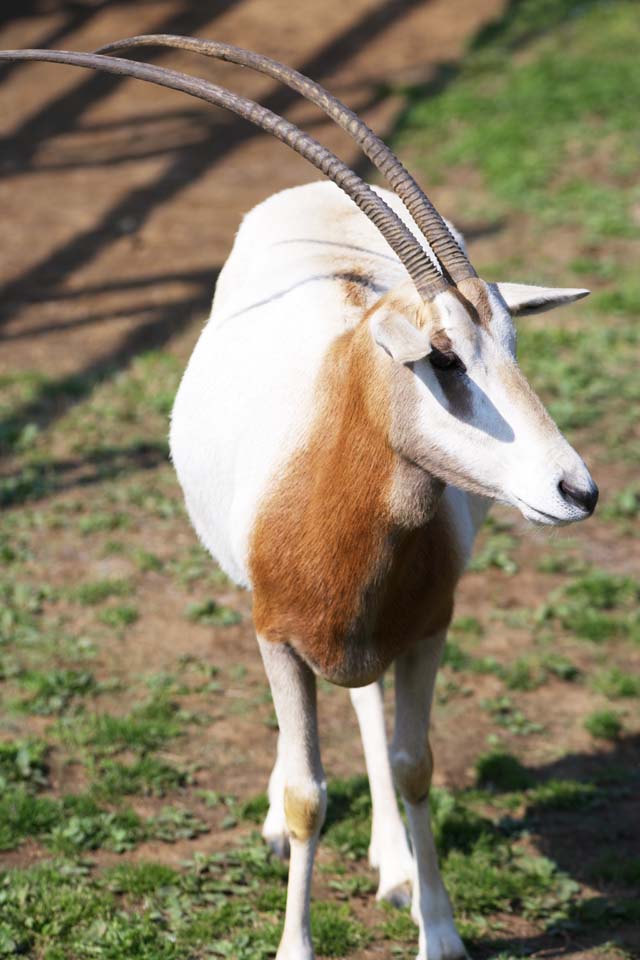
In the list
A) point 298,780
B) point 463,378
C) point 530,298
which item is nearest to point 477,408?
point 463,378

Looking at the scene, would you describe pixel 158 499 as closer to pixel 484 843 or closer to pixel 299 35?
pixel 484 843

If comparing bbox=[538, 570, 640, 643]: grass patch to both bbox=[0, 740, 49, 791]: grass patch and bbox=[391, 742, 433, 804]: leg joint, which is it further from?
bbox=[0, 740, 49, 791]: grass patch

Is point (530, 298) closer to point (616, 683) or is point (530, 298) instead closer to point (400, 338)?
point (400, 338)

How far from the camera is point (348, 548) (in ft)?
11.1

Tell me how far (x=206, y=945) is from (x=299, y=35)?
10493 millimetres

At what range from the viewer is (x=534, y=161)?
1041 cm

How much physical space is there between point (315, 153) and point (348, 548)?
101cm

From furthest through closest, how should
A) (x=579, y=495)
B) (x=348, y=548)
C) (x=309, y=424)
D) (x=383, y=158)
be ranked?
(x=309, y=424)
(x=348, y=548)
(x=383, y=158)
(x=579, y=495)

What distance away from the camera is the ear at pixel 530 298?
3.17 metres

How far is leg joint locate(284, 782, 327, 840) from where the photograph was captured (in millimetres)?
3752

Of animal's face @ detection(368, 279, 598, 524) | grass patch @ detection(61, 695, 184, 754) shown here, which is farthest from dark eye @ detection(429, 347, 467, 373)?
grass patch @ detection(61, 695, 184, 754)

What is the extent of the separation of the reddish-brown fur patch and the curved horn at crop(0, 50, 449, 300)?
27 cm

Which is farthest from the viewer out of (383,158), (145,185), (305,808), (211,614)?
(145,185)

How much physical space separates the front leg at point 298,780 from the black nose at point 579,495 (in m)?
1.05
